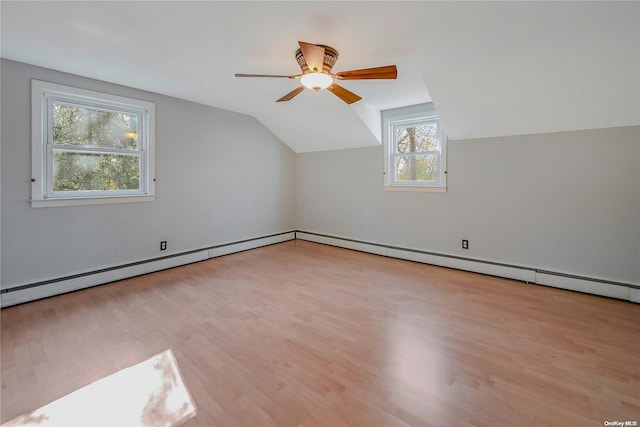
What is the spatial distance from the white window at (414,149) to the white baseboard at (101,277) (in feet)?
9.04

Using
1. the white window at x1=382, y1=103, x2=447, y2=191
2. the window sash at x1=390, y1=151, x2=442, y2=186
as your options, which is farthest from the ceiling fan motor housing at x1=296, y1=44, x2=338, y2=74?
the window sash at x1=390, y1=151, x2=442, y2=186

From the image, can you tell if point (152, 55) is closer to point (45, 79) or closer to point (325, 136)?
point (45, 79)

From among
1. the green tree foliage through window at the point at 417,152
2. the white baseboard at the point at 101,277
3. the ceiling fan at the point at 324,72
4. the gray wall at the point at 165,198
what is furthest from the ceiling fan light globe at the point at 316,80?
the white baseboard at the point at 101,277

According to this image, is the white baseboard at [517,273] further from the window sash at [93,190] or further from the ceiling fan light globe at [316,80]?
the window sash at [93,190]

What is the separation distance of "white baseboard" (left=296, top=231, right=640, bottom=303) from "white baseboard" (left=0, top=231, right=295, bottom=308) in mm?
2253

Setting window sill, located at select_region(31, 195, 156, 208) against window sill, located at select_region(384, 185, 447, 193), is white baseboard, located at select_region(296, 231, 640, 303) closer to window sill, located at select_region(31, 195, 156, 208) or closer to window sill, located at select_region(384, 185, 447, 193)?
window sill, located at select_region(384, 185, 447, 193)

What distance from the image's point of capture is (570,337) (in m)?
2.16

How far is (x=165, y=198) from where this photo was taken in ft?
12.4

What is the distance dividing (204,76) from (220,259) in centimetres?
251

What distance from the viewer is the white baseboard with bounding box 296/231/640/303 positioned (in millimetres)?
2868

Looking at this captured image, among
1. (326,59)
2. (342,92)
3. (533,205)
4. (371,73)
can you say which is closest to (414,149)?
(533,205)

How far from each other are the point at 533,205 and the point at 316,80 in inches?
111

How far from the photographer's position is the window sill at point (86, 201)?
281cm

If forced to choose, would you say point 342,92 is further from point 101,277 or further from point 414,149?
point 101,277
